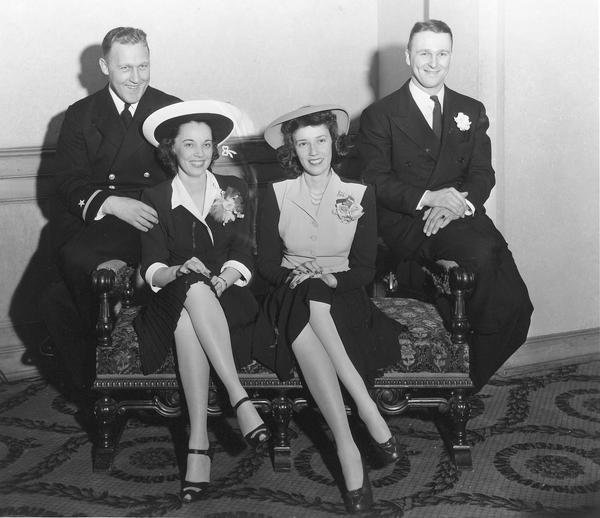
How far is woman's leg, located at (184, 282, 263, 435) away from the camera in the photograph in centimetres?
325

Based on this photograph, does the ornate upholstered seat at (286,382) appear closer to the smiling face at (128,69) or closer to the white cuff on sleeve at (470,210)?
the white cuff on sleeve at (470,210)

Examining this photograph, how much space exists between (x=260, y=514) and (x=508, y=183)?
2098 millimetres

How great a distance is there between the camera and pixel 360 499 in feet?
10.3

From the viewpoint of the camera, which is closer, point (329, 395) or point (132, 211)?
point (329, 395)

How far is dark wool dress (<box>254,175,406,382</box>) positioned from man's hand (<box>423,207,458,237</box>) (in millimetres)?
264

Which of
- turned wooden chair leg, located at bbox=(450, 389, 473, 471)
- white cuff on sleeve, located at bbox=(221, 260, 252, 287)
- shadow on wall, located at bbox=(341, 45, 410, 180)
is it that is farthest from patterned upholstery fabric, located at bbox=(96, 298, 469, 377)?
shadow on wall, located at bbox=(341, 45, 410, 180)

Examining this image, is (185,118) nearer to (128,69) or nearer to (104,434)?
(128,69)

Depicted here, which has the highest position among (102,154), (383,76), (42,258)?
(383,76)

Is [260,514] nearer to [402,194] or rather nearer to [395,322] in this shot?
[395,322]

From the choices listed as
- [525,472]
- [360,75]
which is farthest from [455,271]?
[360,75]

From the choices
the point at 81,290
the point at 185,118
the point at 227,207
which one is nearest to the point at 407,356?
the point at 227,207

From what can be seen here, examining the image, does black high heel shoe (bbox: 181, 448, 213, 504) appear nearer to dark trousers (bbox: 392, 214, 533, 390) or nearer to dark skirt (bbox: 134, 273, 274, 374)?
dark skirt (bbox: 134, 273, 274, 374)

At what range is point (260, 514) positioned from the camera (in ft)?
10.3

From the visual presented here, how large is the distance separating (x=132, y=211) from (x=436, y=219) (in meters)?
1.23
